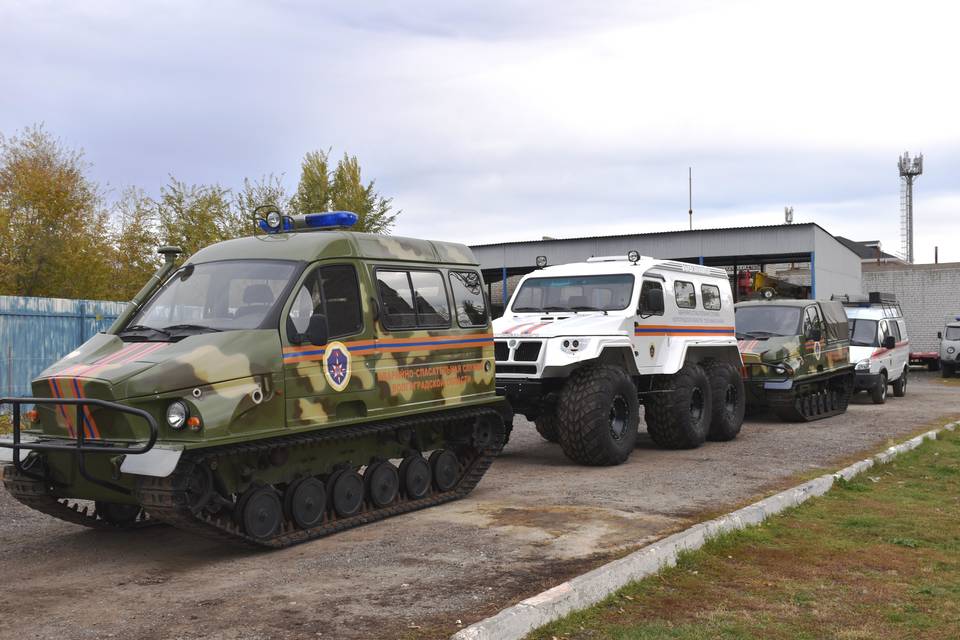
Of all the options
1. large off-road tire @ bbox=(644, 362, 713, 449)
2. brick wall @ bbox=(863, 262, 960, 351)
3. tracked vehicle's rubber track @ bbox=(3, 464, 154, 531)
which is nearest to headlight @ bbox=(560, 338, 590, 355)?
large off-road tire @ bbox=(644, 362, 713, 449)

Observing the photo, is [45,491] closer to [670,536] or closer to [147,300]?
[147,300]

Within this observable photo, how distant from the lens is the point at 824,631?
528 cm

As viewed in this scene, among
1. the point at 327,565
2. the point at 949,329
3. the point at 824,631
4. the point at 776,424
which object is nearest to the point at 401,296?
the point at 327,565

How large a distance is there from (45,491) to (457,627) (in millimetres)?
3825

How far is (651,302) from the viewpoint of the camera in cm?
1227

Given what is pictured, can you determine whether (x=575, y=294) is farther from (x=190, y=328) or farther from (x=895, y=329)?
(x=895, y=329)

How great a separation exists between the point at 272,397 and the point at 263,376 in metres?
0.18

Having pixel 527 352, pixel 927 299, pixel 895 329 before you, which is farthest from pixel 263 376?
pixel 927 299

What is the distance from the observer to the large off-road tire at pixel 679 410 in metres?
12.8

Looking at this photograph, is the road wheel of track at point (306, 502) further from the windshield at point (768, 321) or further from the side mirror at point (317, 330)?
the windshield at point (768, 321)

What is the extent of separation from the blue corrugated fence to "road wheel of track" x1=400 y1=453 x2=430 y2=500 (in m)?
9.33

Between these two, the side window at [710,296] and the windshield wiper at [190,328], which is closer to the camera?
the windshield wiper at [190,328]

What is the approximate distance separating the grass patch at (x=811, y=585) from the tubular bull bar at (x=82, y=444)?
3.05 meters

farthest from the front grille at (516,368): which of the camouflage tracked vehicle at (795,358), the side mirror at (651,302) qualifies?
the camouflage tracked vehicle at (795,358)
